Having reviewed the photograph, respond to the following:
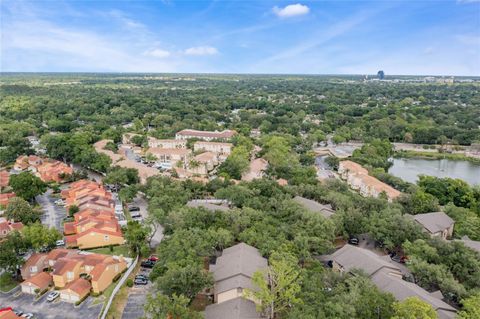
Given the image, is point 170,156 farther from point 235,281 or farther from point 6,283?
point 235,281

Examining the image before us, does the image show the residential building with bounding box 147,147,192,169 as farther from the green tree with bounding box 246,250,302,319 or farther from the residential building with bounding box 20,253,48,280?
the green tree with bounding box 246,250,302,319

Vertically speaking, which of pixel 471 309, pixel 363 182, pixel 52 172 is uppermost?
pixel 471 309

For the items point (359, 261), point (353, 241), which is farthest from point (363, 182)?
point (359, 261)

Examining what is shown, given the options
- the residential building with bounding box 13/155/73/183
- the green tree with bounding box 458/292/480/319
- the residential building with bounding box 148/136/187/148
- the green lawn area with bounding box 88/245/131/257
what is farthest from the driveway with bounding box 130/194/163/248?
the residential building with bounding box 148/136/187/148

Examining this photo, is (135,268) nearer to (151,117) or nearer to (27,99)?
(151,117)

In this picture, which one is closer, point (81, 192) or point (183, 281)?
point (183, 281)

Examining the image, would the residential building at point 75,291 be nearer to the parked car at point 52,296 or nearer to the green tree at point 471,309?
the parked car at point 52,296
